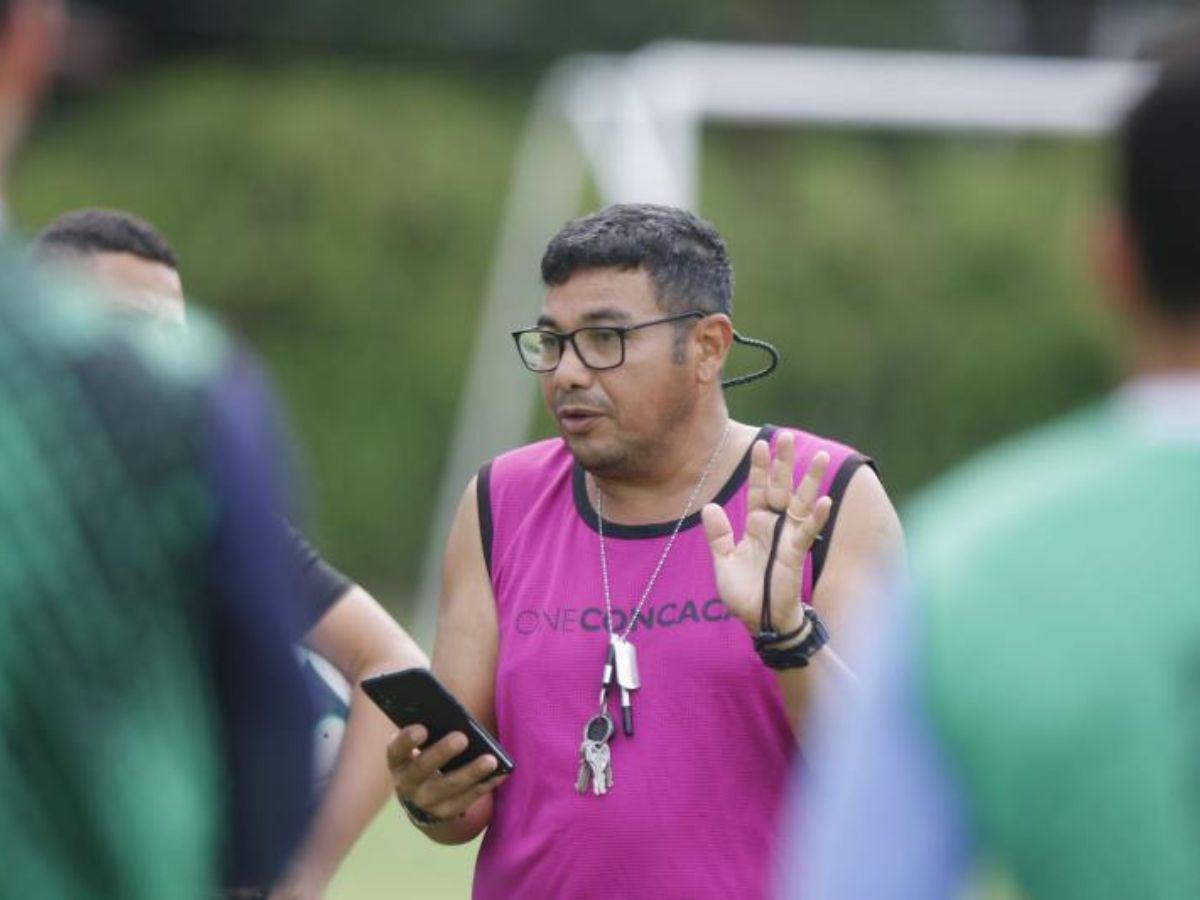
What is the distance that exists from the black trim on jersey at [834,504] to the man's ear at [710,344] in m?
0.41

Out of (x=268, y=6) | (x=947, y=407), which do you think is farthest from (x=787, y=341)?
(x=268, y=6)

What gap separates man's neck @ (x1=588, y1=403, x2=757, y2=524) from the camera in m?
4.10

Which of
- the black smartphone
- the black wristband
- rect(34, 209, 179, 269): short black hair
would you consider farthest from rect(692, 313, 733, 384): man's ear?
rect(34, 209, 179, 269): short black hair

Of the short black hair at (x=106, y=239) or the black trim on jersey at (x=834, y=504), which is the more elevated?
the short black hair at (x=106, y=239)

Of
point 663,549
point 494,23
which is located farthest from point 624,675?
point 494,23

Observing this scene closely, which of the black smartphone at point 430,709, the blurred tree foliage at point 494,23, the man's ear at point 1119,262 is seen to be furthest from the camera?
the blurred tree foliage at point 494,23

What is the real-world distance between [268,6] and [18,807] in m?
26.3

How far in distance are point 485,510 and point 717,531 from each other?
685 millimetres

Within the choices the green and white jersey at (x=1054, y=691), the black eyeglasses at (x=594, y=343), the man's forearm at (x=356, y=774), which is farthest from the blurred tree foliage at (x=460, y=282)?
the green and white jersey at (x=1054, y=691)

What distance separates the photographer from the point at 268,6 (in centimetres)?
2739

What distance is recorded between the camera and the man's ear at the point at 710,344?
13.9ft

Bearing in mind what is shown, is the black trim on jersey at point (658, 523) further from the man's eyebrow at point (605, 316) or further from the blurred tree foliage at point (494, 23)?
the blurred tree foliage at point (494, 23)

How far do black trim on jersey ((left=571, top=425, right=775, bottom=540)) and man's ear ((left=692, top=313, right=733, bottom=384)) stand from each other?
15cm

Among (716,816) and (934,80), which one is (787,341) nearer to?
(934,80)
